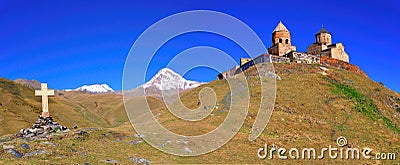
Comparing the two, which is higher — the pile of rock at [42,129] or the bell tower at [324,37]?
the bell tower at [324,37]

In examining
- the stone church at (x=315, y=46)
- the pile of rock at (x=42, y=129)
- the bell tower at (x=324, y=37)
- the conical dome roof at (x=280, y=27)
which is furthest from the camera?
the bell tower at (x=324, y=37)

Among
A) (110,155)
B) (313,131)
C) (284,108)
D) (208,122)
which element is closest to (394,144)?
(313,131)

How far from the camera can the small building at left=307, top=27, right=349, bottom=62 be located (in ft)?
262

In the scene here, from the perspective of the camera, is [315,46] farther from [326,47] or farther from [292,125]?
[292,125]

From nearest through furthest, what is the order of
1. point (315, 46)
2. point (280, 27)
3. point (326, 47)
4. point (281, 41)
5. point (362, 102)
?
point (362, 102)
point (281, 41)
point (326, 47)
point (280, 27)
point (315, 46)

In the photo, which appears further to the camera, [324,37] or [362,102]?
[324,37]

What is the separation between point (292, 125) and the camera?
154 feet

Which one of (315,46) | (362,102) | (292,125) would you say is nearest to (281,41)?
(315,46)

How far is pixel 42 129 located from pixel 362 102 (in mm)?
43246

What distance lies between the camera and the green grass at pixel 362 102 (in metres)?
53.2

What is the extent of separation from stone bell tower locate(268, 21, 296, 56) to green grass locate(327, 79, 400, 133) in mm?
17939

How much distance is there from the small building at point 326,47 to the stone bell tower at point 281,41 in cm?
631

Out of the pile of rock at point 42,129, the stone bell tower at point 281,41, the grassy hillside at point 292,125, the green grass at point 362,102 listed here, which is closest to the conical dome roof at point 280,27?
the stone bell tower at point 281,41

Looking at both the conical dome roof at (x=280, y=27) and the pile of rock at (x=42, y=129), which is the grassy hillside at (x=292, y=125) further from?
the conical dome roof at (x=280, y=27)
